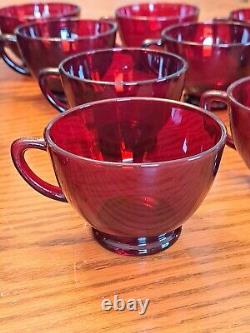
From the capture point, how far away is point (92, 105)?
20.8 inches

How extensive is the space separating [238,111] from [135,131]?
0.32ft

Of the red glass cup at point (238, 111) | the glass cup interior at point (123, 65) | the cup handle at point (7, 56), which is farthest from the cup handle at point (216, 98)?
the cup handle at point (7, 56)

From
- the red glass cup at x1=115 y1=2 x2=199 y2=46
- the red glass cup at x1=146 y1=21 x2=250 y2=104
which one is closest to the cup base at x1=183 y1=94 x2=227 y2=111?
the red glass cup at x1=146 y1=21 x2=250 y2=104

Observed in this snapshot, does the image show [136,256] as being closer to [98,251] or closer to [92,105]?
[98,251]

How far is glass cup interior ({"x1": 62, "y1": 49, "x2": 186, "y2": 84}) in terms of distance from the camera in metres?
0.70

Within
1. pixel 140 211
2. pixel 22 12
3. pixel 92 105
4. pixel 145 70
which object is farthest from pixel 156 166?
pixel 22 12

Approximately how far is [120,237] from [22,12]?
741mm

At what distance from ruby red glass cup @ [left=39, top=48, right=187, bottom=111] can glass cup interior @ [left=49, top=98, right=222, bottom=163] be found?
0.23 feet

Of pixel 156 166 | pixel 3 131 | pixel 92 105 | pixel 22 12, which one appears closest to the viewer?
pixel 156 166

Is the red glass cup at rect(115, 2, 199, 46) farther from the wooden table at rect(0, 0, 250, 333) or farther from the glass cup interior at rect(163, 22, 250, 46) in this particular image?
the wooden table at rect(0, 0, 250, 333)

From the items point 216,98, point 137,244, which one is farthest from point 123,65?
point 137,244

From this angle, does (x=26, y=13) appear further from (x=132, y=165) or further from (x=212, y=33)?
(x=132, y=165)

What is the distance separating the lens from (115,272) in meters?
0.46

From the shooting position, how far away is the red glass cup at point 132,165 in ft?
1.38
